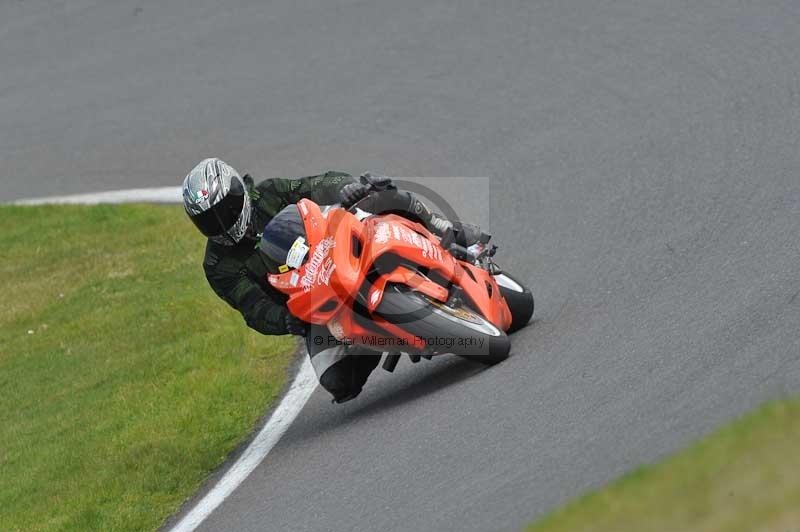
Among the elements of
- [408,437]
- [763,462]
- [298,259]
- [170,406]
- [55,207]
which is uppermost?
[763,462]

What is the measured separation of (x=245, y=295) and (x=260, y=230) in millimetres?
474

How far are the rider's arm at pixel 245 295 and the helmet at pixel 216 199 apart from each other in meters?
0.26

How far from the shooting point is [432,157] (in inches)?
465

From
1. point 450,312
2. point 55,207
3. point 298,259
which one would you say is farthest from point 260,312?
point 55,207

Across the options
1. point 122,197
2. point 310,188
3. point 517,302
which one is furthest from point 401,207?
point 122,197

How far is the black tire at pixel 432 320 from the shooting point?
284 inches

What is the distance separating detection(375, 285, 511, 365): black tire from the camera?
7223 millimetres

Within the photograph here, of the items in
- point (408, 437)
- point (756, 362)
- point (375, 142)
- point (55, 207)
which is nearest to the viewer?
point (756, 362)

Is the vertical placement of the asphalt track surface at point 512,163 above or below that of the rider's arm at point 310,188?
below

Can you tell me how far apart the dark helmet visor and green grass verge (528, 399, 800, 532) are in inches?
134

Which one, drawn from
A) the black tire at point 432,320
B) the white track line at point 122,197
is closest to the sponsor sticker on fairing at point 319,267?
the black tire at point 432,320

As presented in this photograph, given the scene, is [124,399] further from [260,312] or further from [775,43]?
[775,43]

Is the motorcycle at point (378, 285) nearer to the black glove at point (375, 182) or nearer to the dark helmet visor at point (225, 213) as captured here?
the black glove at point (375, 182)

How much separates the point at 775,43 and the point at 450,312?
517 cm
